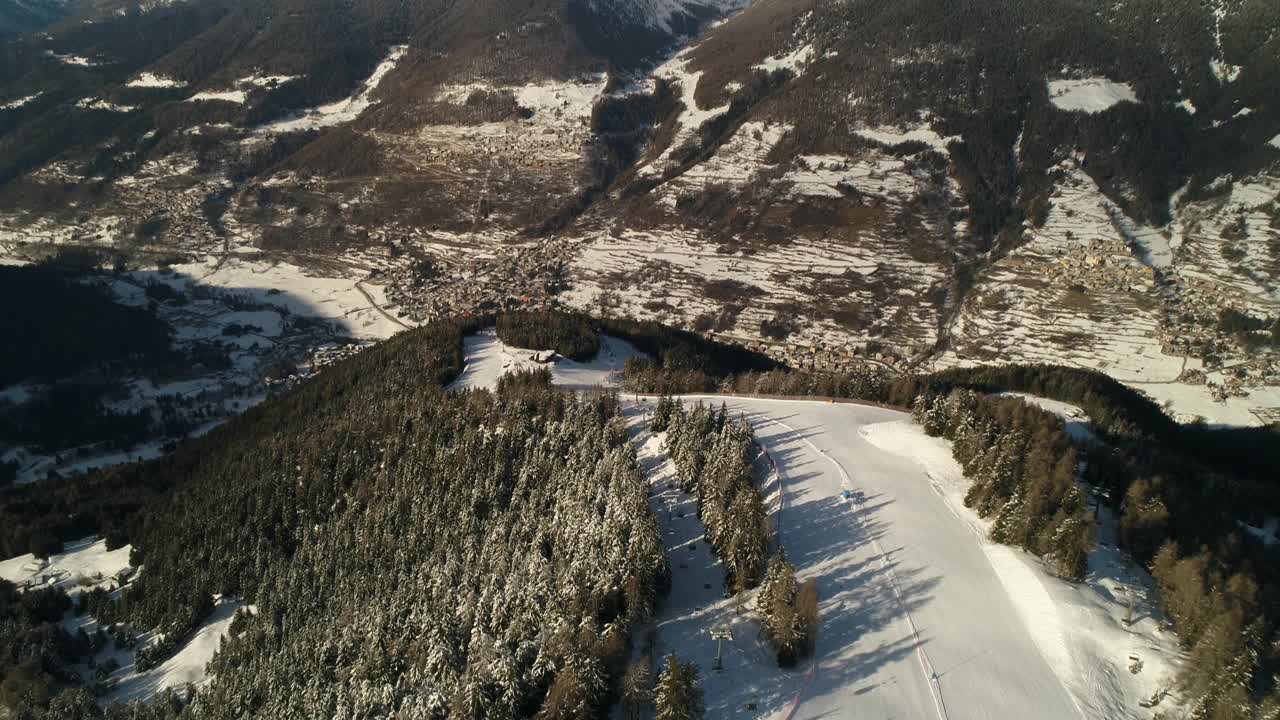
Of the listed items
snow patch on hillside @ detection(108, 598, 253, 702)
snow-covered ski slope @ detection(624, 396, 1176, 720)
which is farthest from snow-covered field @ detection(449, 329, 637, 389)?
Result: snow-covered ski slope @ detection(624, 396, 1176, 720)

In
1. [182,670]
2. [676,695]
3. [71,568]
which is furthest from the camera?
[71,568]

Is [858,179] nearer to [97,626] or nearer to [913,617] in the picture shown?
[913,617]

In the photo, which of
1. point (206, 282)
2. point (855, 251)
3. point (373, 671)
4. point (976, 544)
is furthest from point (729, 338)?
point (206, 282)

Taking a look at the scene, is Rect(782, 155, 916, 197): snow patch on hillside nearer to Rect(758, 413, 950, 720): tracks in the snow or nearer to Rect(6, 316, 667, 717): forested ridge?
Rect(6, 316, 667, 717): forested ridge

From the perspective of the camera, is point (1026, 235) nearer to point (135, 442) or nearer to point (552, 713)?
point (552, 713)

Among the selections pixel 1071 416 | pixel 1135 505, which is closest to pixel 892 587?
pixel 1135 505

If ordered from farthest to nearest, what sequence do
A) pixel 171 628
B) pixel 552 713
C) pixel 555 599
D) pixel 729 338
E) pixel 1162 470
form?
pixel 729 338 → pixel 171 628 → pixel 1162 470 → pixel 555 599 → pixel 552 713

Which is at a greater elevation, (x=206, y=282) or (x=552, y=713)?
(x=552, y=713)
